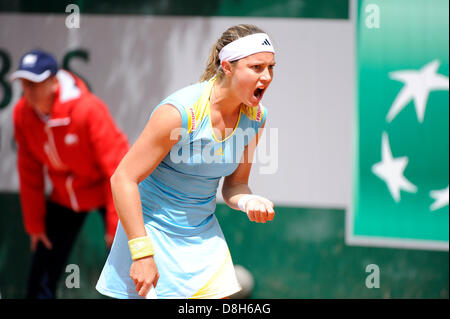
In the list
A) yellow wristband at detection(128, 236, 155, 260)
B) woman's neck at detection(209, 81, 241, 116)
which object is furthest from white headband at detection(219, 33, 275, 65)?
yellow wristband at detection(128, 236, 155, 260)

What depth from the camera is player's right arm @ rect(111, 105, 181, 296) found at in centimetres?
252

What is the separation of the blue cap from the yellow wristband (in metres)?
2.29

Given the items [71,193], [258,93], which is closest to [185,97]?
[258,93]

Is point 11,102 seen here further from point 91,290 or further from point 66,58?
point 91,290

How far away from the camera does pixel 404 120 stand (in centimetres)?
508

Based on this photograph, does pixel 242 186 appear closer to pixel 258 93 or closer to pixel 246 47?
pixel 258 93

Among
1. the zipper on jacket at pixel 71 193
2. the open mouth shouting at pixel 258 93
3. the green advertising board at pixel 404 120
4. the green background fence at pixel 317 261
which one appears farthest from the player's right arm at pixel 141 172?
the green advertising board at pixel 404 120

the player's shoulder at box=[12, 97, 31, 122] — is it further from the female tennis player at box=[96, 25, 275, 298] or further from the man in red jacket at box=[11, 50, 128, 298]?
the female tennis player at box=[96, 25, 275, 298]

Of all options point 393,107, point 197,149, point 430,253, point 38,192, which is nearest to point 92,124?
point 38,192

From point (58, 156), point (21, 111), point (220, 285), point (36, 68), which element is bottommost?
point (220, 285)

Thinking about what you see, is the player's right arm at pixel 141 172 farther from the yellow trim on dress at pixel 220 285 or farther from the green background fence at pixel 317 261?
the green background fence at pixel 317 261

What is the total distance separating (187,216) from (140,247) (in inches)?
13.8

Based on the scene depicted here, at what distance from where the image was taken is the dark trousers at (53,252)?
490 cm

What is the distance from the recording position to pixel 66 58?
542 centimetres
